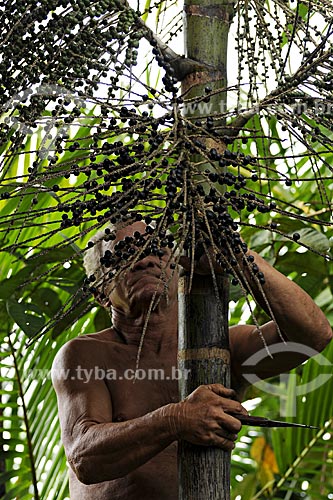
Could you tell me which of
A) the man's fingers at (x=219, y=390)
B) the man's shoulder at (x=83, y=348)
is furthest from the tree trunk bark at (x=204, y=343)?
the man's shoulder at (x=83, y=348)

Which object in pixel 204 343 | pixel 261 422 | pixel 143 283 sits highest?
pixel 143 283

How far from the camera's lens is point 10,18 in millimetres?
1161

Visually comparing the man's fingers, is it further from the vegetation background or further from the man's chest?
the man's chest

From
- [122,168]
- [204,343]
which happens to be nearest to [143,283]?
[204,343]

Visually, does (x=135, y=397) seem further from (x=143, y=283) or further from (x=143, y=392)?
(x=143, y=283)

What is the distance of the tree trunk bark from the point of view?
43.8 inches

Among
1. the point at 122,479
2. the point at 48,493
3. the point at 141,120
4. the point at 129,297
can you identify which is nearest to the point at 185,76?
the point at 141,120

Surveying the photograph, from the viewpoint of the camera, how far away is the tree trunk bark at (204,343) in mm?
1113

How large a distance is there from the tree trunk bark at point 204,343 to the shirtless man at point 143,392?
0.02 metres

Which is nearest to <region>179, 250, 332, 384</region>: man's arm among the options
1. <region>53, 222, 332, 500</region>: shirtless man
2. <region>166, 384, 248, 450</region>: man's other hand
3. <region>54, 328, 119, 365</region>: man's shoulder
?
<region>53, 222, 332, 500</region>: shirtless man

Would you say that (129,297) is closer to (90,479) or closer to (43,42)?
(90,479)

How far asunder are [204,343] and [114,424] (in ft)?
0.79

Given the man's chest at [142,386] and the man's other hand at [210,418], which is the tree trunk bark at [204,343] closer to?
the man's other hand at [210,418]

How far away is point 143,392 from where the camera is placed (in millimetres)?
1472
